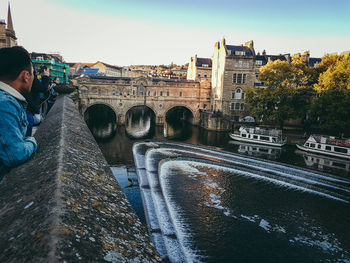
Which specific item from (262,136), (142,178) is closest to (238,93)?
(262,136)

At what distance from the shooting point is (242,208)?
1560 cm

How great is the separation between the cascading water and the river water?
5 centimetres

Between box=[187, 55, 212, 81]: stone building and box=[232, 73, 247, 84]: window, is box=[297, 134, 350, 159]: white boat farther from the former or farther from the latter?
box=[187, 55, 212, 81]: stone building

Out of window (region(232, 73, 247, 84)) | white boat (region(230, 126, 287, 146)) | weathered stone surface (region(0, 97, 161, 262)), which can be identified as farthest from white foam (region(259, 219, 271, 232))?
window (region(232, 73, 247, 84))

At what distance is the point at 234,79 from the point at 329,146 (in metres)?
23.1

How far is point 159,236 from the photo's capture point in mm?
12484

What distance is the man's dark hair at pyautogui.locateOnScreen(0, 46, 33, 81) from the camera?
2.73m

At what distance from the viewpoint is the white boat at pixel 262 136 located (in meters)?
36.5

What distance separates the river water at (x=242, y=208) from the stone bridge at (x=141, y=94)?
23436 mm

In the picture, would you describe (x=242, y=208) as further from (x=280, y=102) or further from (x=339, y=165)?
(x=280, y=102)

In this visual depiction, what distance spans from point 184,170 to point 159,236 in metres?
10.2

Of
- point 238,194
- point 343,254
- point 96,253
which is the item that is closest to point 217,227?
point 238,194

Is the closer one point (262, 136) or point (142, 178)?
point (142, 178)

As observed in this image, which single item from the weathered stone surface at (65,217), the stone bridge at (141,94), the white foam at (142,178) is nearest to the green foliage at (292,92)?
the stone bridge at (141,94)
